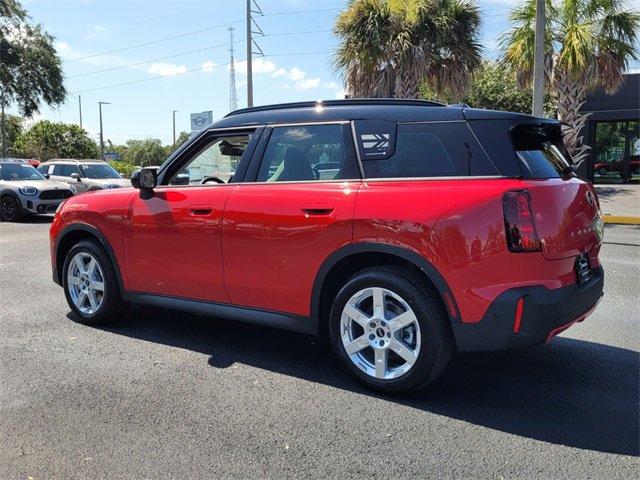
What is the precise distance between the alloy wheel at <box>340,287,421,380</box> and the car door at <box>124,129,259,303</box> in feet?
3.55

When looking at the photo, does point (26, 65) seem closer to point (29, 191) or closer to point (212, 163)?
point (29, 191)

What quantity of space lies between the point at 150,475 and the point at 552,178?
2826 millimetres

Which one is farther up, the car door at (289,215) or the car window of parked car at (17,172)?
the car window of parked car at (17,172)

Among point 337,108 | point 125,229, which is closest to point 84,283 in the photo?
point 125,229

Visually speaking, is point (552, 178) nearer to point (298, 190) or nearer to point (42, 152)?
point (298, 190)

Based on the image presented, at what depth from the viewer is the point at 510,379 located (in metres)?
4.06

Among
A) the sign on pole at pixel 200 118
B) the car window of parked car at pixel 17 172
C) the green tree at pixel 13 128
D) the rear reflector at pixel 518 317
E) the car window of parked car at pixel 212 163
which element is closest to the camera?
the rear reflector at pixel 518 317

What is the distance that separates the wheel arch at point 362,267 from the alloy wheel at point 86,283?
226 centimetres

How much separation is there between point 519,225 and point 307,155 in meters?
1.58

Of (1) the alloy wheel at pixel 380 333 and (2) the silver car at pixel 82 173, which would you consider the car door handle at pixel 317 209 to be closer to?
(1) the alloy wheel at pixel 380 333

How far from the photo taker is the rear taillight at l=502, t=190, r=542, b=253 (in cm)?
331

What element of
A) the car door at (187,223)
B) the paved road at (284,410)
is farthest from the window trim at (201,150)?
the paved road at (284,410)

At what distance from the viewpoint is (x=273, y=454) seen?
3.07 metres

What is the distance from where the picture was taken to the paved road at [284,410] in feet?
9.73
